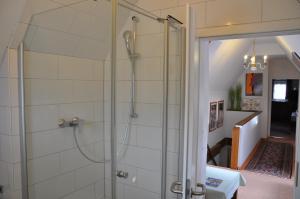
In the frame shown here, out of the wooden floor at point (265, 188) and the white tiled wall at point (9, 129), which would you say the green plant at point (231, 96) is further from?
the white tiled wall at point (9, 129)

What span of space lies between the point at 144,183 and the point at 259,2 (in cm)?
160

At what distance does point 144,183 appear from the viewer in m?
1.94

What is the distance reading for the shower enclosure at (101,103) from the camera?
1538mm

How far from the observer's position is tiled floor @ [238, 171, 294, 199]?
3719 millimetres

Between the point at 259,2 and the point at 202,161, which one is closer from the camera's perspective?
the point at 259,2

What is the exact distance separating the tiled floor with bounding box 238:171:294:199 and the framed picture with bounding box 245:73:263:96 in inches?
144

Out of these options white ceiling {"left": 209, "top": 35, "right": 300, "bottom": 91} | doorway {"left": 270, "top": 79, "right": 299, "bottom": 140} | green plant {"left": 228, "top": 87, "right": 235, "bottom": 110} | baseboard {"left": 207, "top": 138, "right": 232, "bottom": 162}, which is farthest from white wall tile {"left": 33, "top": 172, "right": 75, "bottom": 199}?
doorway {"left": 270, "top": 79, "right": 299, "bottom": 140}

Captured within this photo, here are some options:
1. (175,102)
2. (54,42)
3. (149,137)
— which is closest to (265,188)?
(149,137)

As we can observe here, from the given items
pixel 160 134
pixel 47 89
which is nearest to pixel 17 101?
pixel 47 89

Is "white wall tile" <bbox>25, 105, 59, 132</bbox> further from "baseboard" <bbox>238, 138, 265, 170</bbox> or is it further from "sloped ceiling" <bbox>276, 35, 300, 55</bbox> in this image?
"baseboard" <bbox>238, 138, 265, 170</bbox>

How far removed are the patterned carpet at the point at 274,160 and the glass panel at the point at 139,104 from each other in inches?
150

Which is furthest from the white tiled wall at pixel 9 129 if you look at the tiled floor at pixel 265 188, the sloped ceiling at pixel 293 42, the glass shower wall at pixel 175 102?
the tiled floor at pixel 265 188

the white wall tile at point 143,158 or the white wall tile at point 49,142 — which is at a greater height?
the white wall tile at point 49,142

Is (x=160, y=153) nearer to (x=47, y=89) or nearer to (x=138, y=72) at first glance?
(x=138, y=72)
